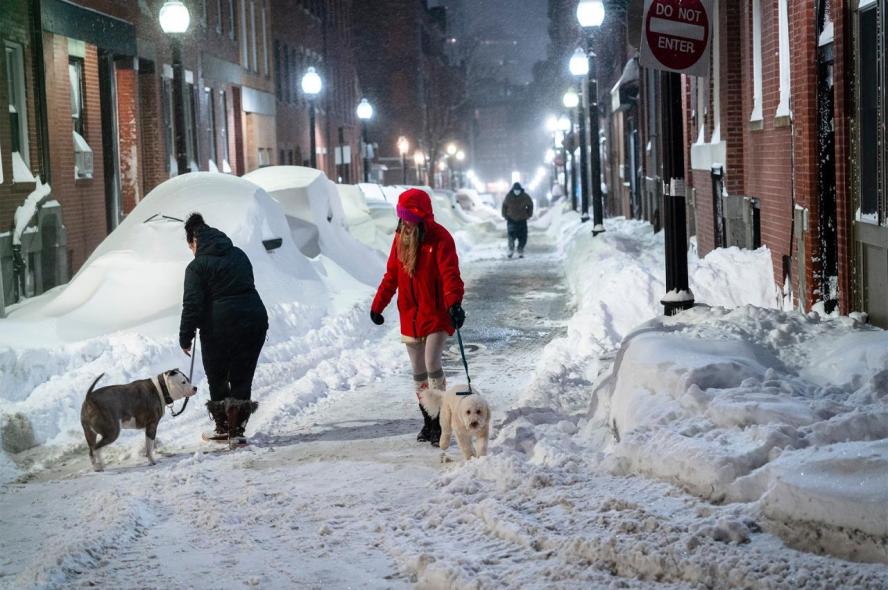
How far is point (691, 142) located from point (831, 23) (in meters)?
10.9

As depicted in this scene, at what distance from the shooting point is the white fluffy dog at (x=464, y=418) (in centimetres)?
798

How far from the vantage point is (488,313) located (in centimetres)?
1814

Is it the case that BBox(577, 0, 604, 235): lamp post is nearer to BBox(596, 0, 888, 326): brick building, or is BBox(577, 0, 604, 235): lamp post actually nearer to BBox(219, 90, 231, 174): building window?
BBox(596, 0, 888, 326): brick building

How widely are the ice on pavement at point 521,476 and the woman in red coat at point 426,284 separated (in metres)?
0.62

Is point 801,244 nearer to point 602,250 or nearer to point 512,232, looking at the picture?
point 602,250

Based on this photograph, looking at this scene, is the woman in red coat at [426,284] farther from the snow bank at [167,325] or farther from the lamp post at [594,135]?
the lamp post at [594,135]

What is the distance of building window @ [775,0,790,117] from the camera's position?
45.0 feet

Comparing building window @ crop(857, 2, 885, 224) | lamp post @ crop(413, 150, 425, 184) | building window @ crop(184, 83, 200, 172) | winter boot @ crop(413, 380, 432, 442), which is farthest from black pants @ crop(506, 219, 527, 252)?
lamp post @ crop(413, 150, 425, 184)

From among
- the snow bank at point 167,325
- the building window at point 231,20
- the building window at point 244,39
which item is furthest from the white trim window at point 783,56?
the building window at point 244,39

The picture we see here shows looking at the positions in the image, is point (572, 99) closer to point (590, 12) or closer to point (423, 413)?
point (590, 12)

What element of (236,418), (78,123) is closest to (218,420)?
(236,418)

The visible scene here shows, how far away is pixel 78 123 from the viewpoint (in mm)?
23016

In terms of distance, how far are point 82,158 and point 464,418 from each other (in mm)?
16216

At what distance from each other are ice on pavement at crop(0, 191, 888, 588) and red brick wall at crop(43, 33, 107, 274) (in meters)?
9.06
